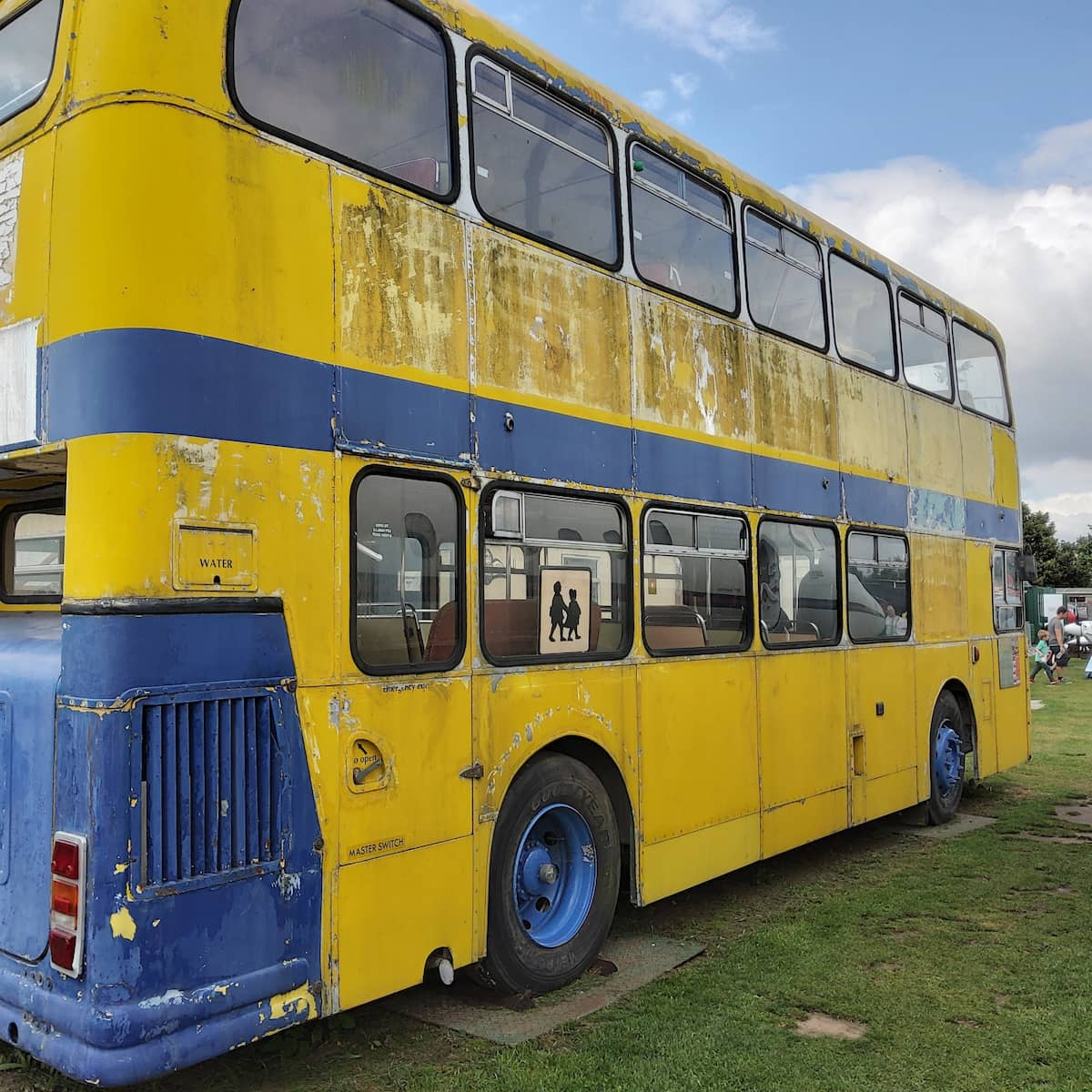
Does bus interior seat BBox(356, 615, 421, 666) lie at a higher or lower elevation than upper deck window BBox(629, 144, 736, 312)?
lower

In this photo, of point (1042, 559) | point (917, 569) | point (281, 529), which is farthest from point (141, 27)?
point (1042, 559)

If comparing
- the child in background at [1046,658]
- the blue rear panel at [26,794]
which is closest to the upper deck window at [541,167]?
the blue rear panel at [26,794]

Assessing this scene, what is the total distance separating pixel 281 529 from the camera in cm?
387

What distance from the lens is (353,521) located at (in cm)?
414

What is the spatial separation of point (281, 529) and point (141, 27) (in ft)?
5.82

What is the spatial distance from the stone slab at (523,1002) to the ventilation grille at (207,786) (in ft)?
4.73

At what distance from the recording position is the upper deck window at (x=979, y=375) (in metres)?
9.91

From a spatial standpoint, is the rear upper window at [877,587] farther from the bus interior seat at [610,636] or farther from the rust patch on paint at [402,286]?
the rust patch on paint at [402,286]

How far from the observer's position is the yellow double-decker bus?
11.6 feet

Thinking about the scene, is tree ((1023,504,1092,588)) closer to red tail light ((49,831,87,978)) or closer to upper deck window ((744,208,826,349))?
upper deck window ((744,208,826,349))

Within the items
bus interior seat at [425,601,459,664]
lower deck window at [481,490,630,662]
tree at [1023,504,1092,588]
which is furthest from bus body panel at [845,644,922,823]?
tree at [1023,504,1092,588]

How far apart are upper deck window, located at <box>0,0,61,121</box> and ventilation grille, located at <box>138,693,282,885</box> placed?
7.74 ft

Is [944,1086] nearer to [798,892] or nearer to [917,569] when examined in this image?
[798,892]

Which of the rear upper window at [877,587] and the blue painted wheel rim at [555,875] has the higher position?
the rear upper window at [877,587]
